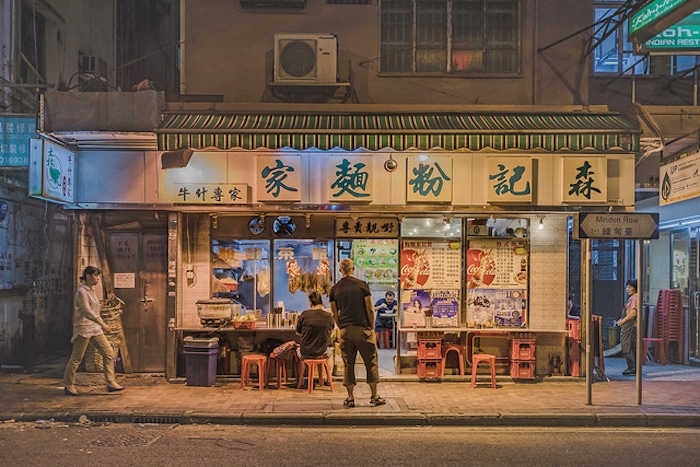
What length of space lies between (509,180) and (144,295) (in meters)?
6.96

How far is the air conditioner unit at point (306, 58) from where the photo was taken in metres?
11.8

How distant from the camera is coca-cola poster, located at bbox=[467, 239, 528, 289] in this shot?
1218 centimetres

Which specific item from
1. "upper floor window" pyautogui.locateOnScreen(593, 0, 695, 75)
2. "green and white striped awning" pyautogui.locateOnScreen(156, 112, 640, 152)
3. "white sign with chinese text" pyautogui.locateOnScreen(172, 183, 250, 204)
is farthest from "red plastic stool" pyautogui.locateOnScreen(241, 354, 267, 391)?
"upper floor window" pyautogui.locateOnScreen(593, 0, 695, 75)

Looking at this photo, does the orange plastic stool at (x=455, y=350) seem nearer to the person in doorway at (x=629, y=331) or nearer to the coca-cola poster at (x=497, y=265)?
the coca-cola poster at (x=497, y=265)

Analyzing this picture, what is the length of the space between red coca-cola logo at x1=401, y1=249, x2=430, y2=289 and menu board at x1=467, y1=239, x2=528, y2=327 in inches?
32.8

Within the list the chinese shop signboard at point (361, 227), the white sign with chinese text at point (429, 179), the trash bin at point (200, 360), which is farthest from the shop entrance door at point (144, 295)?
the white sign with chinese text at point (429, 179)

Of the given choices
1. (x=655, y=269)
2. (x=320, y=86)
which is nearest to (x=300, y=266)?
(x=320, y=86)

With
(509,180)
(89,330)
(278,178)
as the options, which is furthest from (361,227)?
(89,330)

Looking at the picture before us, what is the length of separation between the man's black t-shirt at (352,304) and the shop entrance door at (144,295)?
12.8ft

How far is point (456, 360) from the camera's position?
12.0 meters

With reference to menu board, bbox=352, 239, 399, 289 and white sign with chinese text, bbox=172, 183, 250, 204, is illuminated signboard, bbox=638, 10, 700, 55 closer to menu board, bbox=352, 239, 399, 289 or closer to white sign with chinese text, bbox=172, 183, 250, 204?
menu board, bbox=352, 239, 399, 289

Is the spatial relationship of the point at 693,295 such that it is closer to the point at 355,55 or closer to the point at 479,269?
the point at 479,269

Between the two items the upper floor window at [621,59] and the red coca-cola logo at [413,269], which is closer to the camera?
the red coca-cola logo at [413,269]

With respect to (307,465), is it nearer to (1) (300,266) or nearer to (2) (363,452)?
(2) (363,452)
